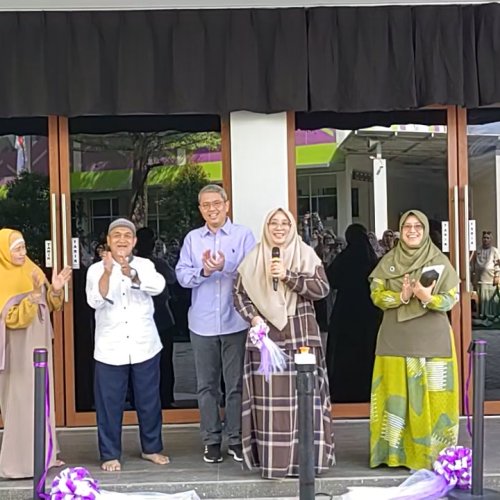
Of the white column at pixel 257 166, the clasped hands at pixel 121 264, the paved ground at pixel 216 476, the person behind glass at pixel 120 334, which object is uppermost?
the white column at pixel 257 166

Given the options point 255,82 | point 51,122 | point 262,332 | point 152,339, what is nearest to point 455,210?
point 255,82

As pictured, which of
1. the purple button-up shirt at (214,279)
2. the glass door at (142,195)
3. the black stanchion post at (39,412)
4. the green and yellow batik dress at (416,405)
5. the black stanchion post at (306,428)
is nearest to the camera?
the black stanchion post at (306,428)

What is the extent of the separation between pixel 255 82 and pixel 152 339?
1926mm

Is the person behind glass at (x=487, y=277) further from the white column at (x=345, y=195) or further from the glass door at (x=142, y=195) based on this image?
the glass door at (x=142, y=195)

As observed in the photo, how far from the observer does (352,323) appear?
19.0 feet

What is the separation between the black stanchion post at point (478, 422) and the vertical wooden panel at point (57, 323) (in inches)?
112

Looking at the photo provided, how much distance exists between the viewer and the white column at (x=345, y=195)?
18.7ft

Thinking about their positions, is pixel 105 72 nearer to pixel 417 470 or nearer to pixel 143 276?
pixel 143 276

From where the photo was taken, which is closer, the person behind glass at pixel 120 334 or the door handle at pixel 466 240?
the person behind glass at pixel 120 334

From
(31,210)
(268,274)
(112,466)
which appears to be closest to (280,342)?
(268,274)

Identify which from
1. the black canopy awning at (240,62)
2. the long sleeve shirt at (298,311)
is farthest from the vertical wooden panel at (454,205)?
the long sleeve shirt at (298,311)

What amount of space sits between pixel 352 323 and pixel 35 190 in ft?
8.20

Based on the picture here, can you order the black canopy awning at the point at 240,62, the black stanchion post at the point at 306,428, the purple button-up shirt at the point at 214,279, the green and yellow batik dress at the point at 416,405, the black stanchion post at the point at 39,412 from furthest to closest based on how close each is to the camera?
the black canopy awning at the point at 240,62
the purple button-up shirt at the point at 214,279
the green and yellow batik dress at the point at 416,405
the black stanchion post at the point at 39,412
the black stanchion post at the point at 306,428

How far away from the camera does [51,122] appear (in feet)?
18.6
